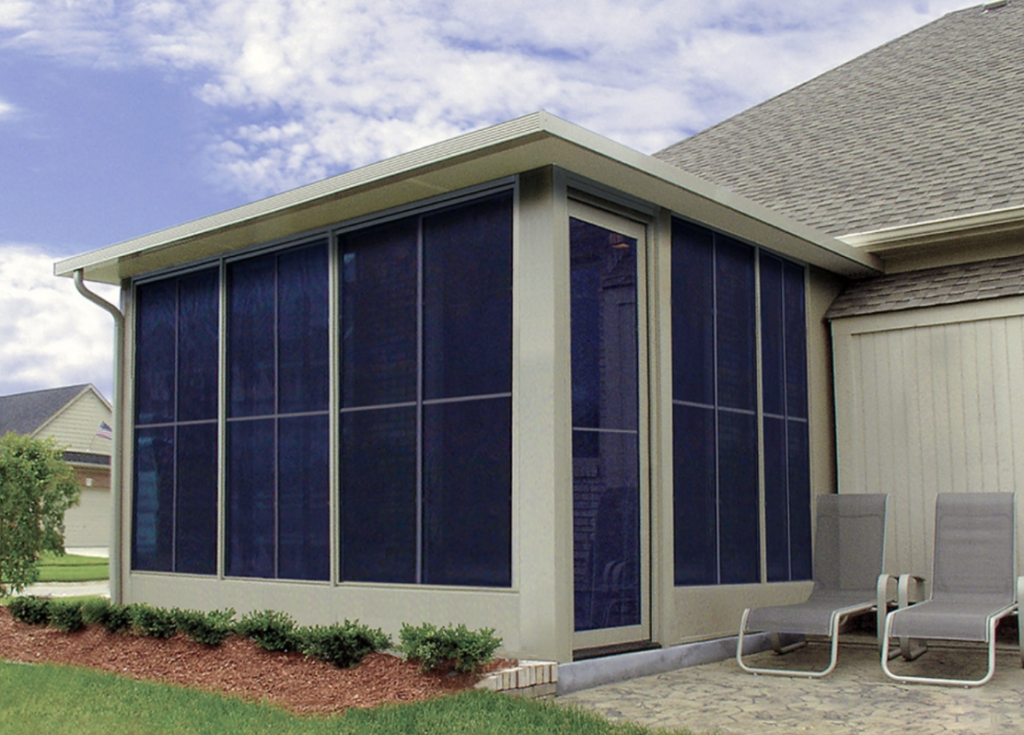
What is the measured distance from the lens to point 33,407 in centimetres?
3478

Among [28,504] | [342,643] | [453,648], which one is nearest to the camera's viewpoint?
[453,648]

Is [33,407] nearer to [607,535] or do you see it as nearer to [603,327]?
[603,327]

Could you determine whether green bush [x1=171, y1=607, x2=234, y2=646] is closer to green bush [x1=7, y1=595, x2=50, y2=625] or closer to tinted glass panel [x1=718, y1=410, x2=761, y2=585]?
green bush [x1=7, y1=595, x2=50, y2=625]

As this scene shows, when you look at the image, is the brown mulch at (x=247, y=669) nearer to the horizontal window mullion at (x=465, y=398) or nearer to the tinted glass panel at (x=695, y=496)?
the horizontal window mullion at (x=465, y=398)

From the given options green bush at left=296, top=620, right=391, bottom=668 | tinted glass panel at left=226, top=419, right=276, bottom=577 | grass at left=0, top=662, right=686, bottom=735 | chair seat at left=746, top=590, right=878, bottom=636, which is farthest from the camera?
tinted glass panel at left=226, top=419, right=276, bottom=577

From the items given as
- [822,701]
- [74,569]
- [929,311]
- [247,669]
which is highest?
[929,311]

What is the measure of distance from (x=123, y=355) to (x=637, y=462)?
18.3ft

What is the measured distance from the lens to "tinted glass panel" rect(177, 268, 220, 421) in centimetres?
938

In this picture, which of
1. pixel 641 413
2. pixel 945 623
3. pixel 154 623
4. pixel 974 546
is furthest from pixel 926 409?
pixel 154 623

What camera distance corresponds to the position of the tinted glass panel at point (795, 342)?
31.0 ft

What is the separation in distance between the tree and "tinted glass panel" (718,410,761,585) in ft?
31.1

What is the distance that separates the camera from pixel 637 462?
747cm

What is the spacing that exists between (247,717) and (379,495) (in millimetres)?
2291

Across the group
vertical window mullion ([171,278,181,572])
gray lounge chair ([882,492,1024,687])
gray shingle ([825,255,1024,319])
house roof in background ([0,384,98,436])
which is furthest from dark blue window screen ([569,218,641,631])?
house roof in background ([0,384,98,436])
